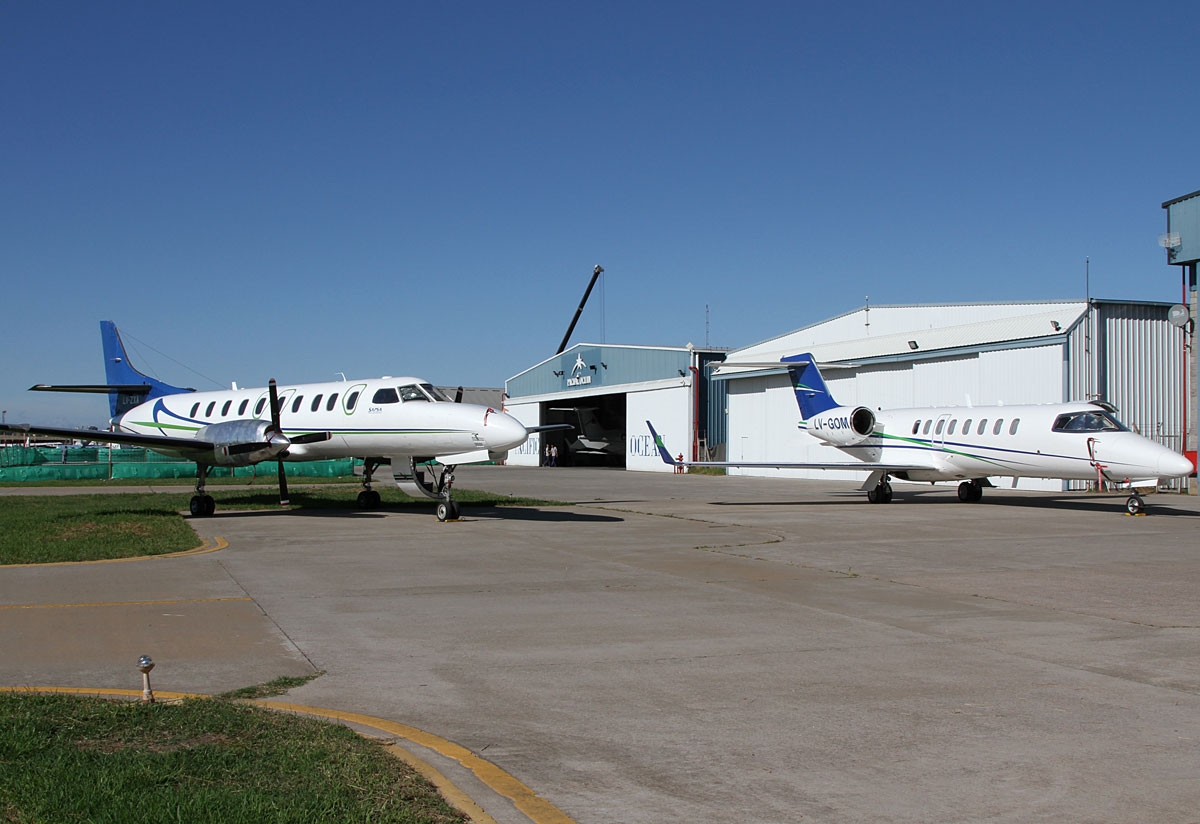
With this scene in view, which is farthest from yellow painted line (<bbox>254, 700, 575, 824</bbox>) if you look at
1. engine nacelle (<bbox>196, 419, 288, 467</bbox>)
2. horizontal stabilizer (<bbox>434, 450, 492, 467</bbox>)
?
engine nacelle (<bbox>196, 419, 288, 467</bbox>)

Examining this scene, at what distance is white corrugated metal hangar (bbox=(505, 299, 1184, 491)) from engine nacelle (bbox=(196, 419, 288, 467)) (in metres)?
18.4

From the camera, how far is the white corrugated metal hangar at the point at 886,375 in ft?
102

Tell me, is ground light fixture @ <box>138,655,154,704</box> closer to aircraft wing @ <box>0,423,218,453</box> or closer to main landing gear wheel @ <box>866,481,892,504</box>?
aircraft wing @ <box>0,423,218,453</box>

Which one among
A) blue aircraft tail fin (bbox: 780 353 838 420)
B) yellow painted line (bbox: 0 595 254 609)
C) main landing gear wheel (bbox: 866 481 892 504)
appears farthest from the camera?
blue aircraft tail fin (bbox: 780 353 838 420)

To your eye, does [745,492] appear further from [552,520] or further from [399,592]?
[399,592]

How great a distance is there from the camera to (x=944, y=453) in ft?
86.0

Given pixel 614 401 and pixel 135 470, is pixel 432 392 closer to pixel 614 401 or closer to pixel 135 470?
pixel 135 470

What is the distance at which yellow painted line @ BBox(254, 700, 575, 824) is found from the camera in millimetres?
4527

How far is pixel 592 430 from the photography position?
63344mm

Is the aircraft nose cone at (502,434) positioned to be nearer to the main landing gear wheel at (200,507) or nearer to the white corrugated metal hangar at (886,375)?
the main landing gear wheel at (200,507)

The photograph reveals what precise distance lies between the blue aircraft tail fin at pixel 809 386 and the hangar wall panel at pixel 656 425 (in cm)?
1845

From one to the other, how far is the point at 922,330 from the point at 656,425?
1834 cm

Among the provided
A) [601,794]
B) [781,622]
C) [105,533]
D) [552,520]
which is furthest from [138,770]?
[552,520]

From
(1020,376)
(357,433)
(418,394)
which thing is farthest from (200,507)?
(1020,376)
